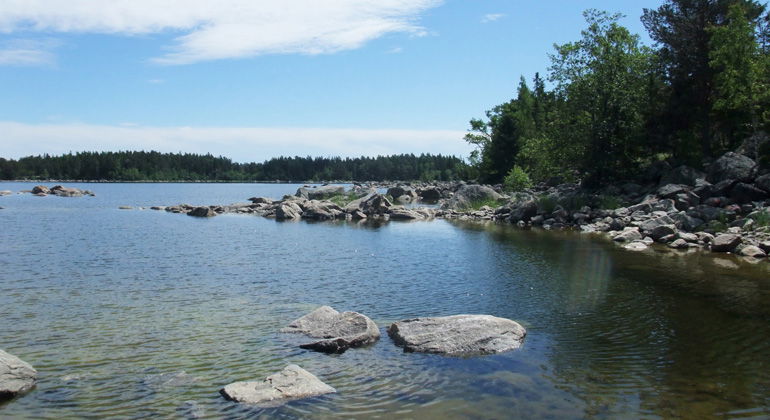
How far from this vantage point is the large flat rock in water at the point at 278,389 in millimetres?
10703

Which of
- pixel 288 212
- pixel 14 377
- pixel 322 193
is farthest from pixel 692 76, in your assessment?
pixel 14 377

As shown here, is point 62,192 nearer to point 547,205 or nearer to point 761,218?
point 547,205

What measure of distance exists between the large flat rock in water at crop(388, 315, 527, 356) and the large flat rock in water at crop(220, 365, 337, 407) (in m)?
3.43

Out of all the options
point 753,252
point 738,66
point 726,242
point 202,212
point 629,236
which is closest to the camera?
point 753,252

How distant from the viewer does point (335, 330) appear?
15062 mm

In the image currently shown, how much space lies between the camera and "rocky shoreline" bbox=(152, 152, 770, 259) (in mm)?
33344

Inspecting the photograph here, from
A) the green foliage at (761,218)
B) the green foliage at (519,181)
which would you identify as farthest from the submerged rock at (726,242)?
the green foliage at (519,181)

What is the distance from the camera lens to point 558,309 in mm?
18750

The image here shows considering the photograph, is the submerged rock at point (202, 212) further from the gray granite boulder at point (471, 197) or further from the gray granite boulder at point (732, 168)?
the gray granite boulder at point (732, 168)

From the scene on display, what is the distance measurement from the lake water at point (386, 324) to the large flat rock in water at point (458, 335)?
381 millimetres

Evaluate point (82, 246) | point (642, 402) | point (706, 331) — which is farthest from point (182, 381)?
point (82, 246)

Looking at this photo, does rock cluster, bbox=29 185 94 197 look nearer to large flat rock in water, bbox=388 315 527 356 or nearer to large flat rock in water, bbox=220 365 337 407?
large flat rock in water, bbox=388 315 527 356

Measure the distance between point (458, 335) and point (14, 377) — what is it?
10006mm

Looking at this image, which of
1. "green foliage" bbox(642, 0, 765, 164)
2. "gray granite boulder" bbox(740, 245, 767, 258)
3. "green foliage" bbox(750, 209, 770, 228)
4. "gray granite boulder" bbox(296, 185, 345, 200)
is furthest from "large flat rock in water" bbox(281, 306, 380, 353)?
"gray granite boulder" bbox(296, 185, 345, 200)
